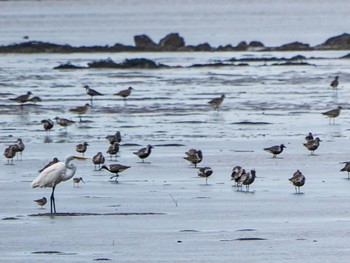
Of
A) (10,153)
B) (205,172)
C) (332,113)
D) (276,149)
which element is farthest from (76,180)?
(332,113)

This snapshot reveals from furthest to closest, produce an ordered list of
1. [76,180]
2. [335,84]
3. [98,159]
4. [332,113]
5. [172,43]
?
1. [172,43]
2. [335,84]
3. [332,113]
4. [98,159]
5. [76,180]

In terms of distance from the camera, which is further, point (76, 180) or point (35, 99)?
point (35, 99)

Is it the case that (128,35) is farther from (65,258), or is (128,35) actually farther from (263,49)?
(65,258)

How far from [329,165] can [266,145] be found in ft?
9.16

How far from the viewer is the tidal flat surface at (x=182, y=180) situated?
13.2 m

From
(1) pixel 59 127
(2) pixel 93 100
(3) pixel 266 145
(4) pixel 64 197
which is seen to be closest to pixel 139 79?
(2) pixel 93 100

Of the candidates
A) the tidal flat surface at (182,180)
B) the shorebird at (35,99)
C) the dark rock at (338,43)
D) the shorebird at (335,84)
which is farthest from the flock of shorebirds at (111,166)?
the dark rock at (338,43)

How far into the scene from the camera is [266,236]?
44.8ft

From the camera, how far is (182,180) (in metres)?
18.6

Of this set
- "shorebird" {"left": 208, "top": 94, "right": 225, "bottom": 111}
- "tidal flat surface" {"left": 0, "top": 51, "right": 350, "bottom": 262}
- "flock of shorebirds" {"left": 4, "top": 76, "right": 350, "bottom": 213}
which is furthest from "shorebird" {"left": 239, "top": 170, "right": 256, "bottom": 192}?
"shorebird" {"left": 208, "top": 94, "right": 225, "bottom": 111}

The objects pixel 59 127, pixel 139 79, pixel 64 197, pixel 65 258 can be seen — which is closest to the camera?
pixel 65 258

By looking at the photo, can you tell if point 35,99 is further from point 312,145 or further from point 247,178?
point 247,178

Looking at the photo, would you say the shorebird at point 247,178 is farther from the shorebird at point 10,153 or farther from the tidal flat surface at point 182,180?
the shorebird at point 10,153

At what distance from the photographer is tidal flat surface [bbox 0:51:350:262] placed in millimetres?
13180
